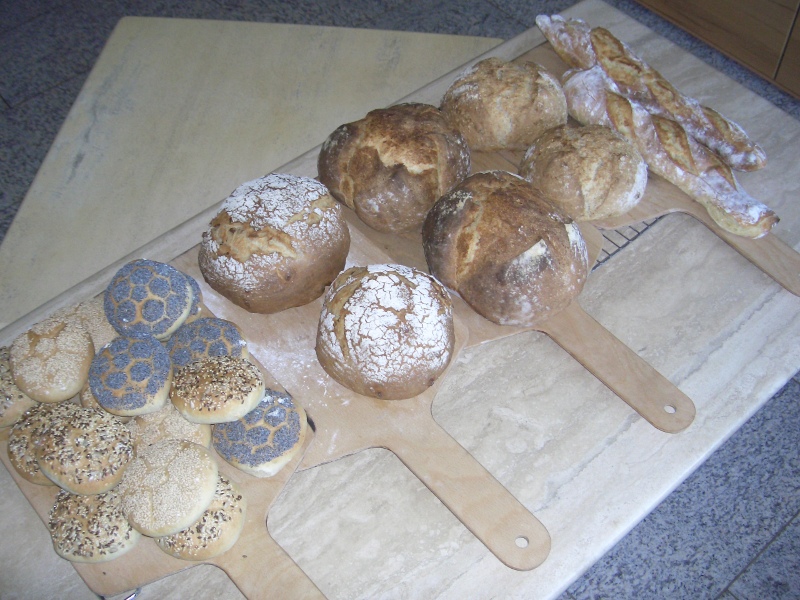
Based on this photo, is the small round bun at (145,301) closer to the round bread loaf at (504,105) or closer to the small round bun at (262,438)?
the small round bun at (262,438)

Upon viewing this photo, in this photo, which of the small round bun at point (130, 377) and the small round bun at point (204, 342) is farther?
the small round bun at point (204, 342)

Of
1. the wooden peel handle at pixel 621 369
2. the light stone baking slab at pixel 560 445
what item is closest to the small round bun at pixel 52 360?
the light stone baking slab at pixel 560 445

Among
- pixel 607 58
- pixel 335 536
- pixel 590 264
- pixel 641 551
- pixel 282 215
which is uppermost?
pixel 607 58

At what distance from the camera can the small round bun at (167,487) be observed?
133cm

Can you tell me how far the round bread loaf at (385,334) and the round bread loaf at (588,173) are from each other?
484 mm

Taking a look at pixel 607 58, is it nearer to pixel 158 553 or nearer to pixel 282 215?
pixel 282 215

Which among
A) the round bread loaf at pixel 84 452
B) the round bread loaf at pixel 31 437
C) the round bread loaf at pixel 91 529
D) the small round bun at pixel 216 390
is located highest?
the small round bun at pixel 216 390

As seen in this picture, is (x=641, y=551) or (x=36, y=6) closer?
(x=641, y=551)

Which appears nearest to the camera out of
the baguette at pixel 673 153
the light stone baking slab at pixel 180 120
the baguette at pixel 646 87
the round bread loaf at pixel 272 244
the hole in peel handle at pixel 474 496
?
the hole in peel handle at pixel 474 496

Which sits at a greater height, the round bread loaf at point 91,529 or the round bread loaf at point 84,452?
the round bread loaf at point 84,452

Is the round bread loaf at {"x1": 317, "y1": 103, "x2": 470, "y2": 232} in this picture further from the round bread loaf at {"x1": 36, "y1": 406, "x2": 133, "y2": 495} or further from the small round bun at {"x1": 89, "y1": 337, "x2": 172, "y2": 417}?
the round bread loaf at {"x1": 36, "y1": 406, "x2": 133, "y2": 495}

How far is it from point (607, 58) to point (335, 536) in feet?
5.23

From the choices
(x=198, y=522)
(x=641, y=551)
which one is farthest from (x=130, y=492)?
(x=641, y=551)

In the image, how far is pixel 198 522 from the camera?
138 cm
